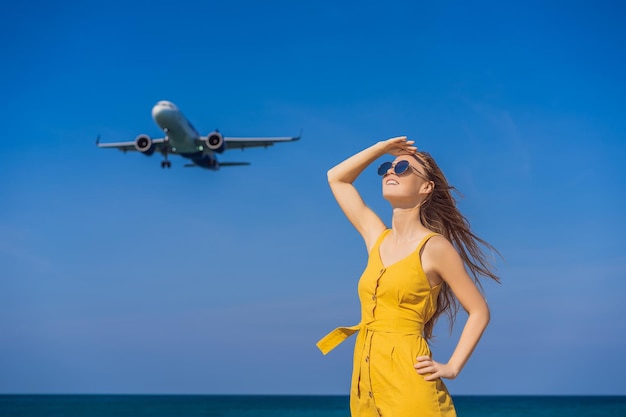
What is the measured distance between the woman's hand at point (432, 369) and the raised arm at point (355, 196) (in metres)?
0.76

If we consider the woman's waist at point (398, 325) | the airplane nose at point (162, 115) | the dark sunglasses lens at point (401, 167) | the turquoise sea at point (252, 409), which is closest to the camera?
the woman's waist at point (398, 325)

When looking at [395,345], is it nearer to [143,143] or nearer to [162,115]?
[143,143]

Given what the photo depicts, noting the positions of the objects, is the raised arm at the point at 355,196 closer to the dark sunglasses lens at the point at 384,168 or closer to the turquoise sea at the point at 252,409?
the dark sunglasses lens at the point at 384,168

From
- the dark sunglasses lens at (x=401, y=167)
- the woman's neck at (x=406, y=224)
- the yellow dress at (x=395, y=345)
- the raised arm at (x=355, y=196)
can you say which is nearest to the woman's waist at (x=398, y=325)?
the yellow dress at (x=395, y=345)

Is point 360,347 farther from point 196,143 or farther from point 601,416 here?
point 601,416

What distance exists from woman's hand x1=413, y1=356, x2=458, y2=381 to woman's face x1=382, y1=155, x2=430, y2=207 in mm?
781

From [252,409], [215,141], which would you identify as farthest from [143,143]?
[252,409]

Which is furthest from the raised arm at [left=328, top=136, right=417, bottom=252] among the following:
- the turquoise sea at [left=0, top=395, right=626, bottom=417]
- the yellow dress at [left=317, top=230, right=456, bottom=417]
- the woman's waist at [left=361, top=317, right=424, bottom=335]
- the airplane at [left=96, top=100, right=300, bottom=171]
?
the turquoise sea at [left=0, top=395, right=626, bottom=417]

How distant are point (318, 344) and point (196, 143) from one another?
34902mm

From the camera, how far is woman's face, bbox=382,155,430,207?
370 centimetres

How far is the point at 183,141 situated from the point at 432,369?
34.8 metres

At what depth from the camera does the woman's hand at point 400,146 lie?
3.71 m

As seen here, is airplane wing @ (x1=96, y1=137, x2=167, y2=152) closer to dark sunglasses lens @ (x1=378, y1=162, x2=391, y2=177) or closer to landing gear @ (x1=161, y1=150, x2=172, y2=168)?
landing gear @ (x1=161, y1=150, x2=172, y2=168)

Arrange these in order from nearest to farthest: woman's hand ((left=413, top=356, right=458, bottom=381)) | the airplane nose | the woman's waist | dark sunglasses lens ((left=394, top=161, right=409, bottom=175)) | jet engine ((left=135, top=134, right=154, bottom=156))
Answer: woman's hand ((left=413, top=356, right=458, bottom=381)), the woman's waist, dark sunglasses lens ((left=394, top=161, right=409, bottom=175)), jet engine ((left=135, top=134, right=154, bottom=156)), the airplane nose
